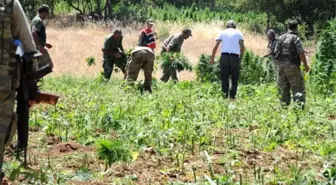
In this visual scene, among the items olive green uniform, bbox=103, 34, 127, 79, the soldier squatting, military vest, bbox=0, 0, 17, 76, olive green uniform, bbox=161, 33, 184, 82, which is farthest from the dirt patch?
olive green uniform, bbox=161, 33, 184, 82

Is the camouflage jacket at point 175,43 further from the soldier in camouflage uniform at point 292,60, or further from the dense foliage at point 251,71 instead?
the soldier in camouflage uniform at point 292,60

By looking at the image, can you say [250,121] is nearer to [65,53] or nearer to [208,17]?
[65,53]

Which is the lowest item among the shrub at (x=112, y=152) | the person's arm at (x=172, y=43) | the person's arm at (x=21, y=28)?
the shrub at (x=112, y=152)

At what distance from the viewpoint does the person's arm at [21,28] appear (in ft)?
12.8

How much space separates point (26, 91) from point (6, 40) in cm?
60

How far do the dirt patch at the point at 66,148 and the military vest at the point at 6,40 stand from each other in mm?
1925

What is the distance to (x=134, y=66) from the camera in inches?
459

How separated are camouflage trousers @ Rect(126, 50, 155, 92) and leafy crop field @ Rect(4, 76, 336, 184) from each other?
3061 mm

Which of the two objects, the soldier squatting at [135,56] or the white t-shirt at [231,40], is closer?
the soldier squatting at [135,56]

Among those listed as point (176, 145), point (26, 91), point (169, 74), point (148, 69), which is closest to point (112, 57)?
point (169, 74)

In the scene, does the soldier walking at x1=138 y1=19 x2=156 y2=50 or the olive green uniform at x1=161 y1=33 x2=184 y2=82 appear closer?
the soldier walking at x1=138 y1=19 x2=156 y2=50

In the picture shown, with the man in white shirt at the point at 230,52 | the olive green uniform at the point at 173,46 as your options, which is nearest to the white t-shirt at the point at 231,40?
the man in white shirt at the point at 230,52

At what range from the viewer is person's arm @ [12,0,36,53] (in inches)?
154

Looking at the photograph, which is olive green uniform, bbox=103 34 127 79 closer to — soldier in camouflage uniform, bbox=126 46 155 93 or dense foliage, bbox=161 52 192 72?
dense foliage, bbox=161 52 192 72
